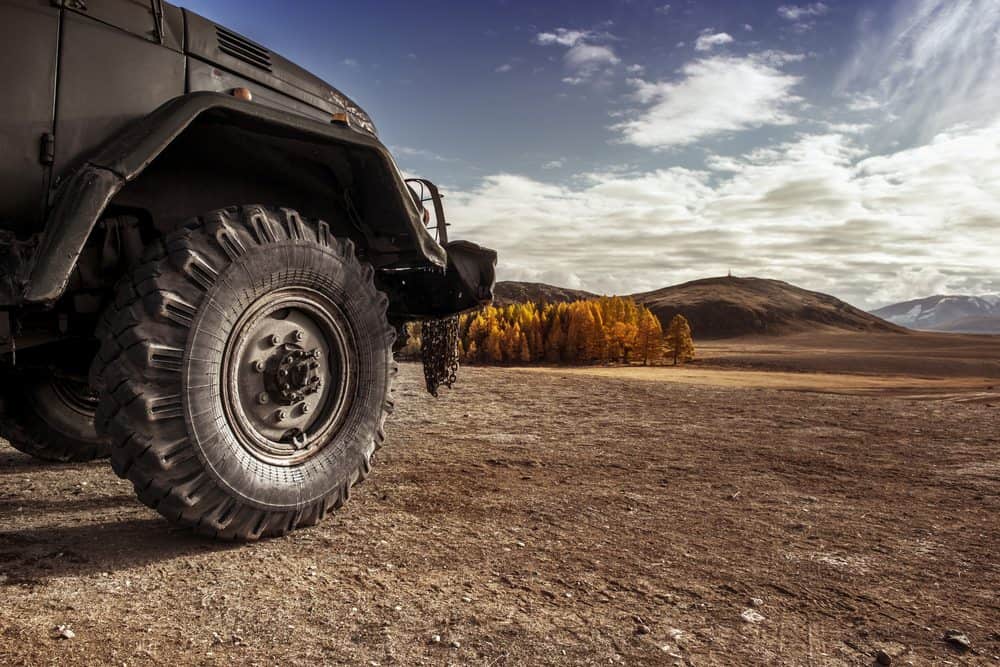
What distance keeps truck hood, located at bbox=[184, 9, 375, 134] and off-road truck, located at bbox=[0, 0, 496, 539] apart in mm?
12

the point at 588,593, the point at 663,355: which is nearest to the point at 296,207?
the point at 588,593

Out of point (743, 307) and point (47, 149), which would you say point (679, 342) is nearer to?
point (47, 149)

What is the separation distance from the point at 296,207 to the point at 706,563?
3368 mm

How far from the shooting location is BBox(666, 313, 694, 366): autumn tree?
149ft

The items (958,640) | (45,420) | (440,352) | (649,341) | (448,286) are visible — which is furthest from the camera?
(649,341)

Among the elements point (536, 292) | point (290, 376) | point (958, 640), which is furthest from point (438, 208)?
point (536, 292)

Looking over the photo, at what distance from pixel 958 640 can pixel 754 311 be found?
→ 431 ft

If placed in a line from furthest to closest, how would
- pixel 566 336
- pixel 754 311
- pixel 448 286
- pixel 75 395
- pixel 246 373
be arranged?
1. pixel 754 311
2. pixel 566 336
3. pixel 448 286
4. pixel 75 395
5. pixel 246 373

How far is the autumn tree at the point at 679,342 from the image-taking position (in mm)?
45438

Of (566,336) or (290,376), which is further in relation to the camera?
(566,336)

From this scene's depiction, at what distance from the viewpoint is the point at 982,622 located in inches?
92.9

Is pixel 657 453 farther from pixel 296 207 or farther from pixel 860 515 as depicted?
pixel 296 207

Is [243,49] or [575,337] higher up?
[243,49]

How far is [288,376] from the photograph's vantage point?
324cm
